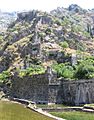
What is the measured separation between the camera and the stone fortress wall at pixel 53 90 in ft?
447

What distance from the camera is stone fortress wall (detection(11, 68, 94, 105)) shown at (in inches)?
5359

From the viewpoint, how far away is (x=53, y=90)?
146m

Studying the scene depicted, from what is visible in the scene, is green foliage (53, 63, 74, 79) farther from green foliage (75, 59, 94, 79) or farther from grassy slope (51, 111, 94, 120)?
grassy slope (51, 111, 94, 120)

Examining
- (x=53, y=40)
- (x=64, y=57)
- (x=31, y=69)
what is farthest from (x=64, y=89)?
(x=53, y=40)

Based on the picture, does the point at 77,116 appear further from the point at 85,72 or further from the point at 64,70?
the point at 64,70

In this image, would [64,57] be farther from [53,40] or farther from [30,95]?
[30,95]

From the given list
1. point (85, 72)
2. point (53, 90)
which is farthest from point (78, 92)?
point (85, 72)

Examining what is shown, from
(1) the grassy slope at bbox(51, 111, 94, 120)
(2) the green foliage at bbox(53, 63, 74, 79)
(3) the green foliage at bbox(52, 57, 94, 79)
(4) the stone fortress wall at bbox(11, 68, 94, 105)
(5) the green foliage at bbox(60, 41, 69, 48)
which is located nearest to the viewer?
(1) the grassy slope at bbox(51, 111, 94, 120)

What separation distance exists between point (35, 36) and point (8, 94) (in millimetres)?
38066

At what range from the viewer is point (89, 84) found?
135375mm

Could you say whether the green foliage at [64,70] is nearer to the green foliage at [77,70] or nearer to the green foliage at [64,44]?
the green foliage at [77,70]

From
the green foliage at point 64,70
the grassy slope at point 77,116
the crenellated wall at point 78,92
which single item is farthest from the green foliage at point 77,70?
the grassy slope at point 77,116

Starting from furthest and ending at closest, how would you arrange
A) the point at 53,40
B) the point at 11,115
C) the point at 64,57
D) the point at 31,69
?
the point at 53,40 < the point at 64,57 < the point at 31,69 < the point at 11,115

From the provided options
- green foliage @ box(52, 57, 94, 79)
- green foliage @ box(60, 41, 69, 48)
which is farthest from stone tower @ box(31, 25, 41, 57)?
green foliage @ box(52, 57, 94, 79)
